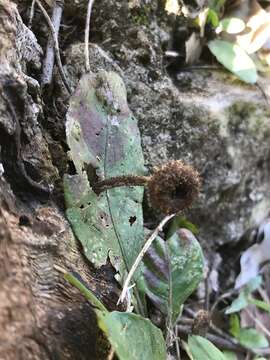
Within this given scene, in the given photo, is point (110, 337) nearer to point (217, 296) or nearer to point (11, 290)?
point (11, 290)

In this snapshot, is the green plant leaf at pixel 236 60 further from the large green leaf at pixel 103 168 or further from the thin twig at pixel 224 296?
the thin twig at pixel 224 296

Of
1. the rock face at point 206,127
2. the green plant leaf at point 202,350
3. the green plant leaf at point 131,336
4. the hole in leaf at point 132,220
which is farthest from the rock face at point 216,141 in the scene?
the green plant leaf at point 131,336

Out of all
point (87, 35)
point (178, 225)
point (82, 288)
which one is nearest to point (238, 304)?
point (178, 225)

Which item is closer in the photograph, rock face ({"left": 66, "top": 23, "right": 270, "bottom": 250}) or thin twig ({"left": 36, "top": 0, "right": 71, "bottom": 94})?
thin twig ({"left": 36, "top": 0, "right": 71, "bottom": 94})

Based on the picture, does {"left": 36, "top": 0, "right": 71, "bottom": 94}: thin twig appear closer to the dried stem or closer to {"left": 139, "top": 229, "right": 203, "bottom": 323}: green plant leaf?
the dried stem

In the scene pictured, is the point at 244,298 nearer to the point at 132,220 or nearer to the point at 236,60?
the point at 132,220

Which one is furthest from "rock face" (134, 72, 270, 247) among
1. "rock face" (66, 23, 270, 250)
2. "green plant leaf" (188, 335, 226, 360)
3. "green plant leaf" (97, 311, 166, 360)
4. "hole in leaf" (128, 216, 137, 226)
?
"green plant leaf" (97, 311, 166, 360)

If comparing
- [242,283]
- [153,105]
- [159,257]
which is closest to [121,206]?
[159,257]
